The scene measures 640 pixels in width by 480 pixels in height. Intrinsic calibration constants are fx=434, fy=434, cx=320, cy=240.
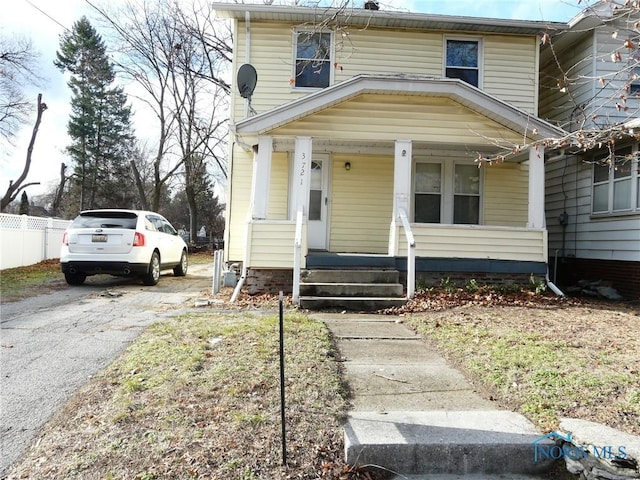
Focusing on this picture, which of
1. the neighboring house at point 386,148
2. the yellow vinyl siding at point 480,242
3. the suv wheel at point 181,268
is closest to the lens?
the neighboring house at point 386,148

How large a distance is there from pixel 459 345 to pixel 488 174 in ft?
22.6

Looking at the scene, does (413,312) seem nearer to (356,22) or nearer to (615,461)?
(615,461)

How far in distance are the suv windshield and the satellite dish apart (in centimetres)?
353

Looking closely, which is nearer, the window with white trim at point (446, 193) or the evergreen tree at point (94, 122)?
the window with white trim at point (446, 193)

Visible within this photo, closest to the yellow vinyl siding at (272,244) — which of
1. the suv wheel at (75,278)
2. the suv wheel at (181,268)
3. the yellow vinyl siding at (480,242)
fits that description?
the yellow vinyl siding at (480,242)

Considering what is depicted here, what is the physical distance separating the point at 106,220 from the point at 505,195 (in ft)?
30.0

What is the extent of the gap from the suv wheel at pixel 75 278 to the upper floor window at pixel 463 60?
32.2 ft

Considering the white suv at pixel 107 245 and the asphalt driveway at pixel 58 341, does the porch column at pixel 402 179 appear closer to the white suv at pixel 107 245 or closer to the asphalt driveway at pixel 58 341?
the asphalt driveway at pixel 58 341

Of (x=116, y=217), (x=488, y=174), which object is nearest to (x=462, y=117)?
(x=488, y=174)

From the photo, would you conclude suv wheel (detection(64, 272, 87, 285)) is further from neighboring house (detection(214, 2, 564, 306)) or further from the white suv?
neighboring house (detection(214, 2, 564, 306))

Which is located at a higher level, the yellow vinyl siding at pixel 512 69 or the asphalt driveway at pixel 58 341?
the yellow vinyl siding at pixel 512 69

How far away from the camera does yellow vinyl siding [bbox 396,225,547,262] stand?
830cm

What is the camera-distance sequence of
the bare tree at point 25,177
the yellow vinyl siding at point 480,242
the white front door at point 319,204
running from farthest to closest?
the bare tree at point 25,177 → the white front door at point 319,204 → the yellow vinyl siding at point 480,242

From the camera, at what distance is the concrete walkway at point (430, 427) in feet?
8.51
